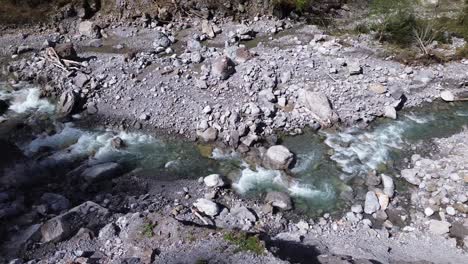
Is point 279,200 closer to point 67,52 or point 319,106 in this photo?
point 319,106

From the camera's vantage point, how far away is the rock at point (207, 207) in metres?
10.5

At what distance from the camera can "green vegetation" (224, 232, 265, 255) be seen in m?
8.41

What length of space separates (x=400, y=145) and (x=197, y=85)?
6.91 metres

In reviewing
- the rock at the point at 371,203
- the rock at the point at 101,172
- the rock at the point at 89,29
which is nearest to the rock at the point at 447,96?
the rock at the point at 371,203

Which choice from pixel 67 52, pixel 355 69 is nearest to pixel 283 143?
pixel 355 69

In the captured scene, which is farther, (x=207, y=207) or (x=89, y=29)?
(x=89, y=29)

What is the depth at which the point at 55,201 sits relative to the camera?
35.3 feet

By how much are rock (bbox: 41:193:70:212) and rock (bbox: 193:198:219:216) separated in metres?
3.31

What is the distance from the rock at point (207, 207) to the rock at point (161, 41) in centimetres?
832

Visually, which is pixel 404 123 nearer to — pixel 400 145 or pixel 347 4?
pixel 400 145

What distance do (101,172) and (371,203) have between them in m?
7.38

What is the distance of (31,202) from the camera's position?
10.9 meters

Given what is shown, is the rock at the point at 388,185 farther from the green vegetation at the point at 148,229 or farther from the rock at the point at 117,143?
the rock at the point at 117,143

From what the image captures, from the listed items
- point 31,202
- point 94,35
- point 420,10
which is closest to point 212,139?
point 31,202
